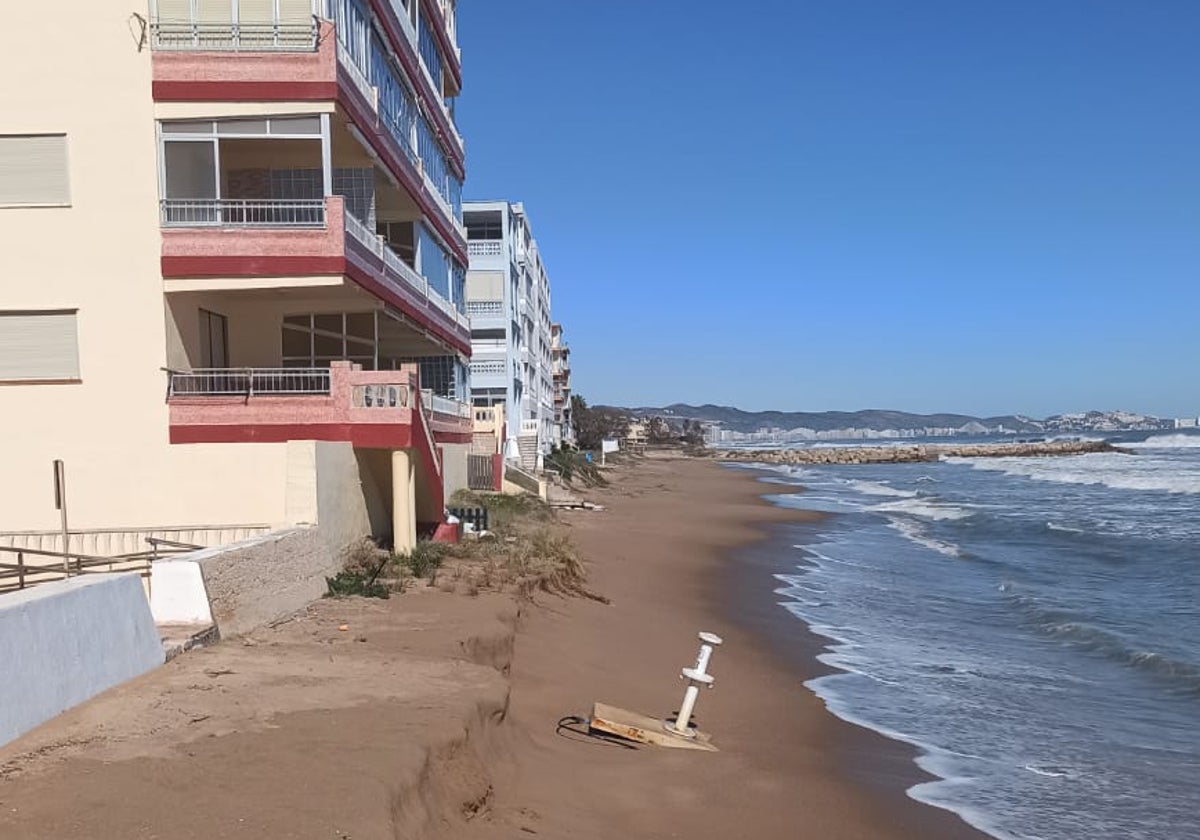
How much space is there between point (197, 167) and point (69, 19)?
101 inches

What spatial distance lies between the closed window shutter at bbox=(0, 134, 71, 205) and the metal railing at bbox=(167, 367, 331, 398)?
308cm

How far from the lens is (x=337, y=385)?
579 inches

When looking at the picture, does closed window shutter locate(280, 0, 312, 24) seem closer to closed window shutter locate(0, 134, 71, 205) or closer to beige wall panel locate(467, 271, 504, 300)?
closed window shutter locate(0, 134, 71, 205)

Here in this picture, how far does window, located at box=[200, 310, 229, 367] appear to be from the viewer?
16.0 metres

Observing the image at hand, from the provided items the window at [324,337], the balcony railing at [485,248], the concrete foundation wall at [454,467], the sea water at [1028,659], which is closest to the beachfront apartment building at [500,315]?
the balcony railing at [485,248]

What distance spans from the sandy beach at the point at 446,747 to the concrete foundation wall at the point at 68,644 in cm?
18

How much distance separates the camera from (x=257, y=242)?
49.2 ft

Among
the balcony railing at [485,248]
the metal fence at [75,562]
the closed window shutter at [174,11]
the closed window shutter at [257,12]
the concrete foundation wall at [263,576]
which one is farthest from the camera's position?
the balcony railing at [485,248]

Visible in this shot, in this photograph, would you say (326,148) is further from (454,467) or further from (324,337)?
(454,467)

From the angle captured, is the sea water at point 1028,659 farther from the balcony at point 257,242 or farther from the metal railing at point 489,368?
the metal railing at point 489,368

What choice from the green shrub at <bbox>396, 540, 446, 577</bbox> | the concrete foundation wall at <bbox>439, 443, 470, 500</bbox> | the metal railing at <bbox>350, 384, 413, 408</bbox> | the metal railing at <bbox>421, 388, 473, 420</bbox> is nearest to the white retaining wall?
the green shrub at <bbox>396, 540, 446, 577</bbox>

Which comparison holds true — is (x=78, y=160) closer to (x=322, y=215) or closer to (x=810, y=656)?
(x=322, y=215)

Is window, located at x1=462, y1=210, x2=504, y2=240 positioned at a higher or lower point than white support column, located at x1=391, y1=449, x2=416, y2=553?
higher

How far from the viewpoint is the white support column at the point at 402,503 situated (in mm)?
15617
